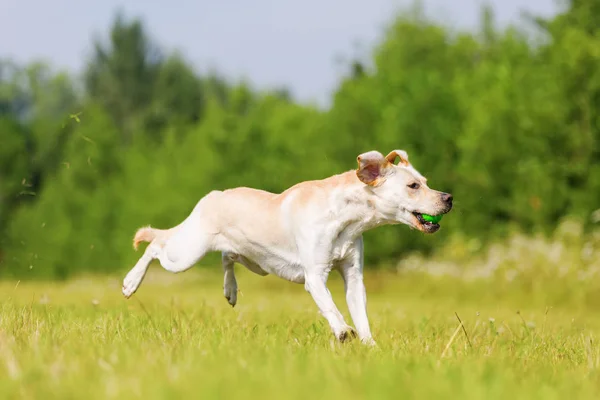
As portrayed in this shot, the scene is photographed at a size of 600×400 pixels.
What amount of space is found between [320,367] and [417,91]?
61.2ft

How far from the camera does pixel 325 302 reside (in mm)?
5691

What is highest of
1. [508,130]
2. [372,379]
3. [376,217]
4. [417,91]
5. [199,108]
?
[199,108]

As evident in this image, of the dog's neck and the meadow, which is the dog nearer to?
the dog's neck

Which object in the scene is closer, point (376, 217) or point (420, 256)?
point (376, 217)

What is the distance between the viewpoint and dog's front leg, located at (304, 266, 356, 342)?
17.6 ft

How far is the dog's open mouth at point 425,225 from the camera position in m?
5.77

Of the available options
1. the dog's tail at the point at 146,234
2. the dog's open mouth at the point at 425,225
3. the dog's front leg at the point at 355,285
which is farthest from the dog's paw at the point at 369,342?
the dog's tail at the point at 146,234

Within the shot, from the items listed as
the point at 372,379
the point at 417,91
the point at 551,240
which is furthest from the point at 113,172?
the point at 372,379

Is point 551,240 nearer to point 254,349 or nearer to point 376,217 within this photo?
point 376,217

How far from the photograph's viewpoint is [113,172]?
34312mm

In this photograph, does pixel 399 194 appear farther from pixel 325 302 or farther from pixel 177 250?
pixel 177 250

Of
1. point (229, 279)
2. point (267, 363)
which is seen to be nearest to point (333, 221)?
point (229, 279)

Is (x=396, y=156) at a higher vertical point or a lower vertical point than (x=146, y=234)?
higher

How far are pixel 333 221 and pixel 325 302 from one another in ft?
1.93
